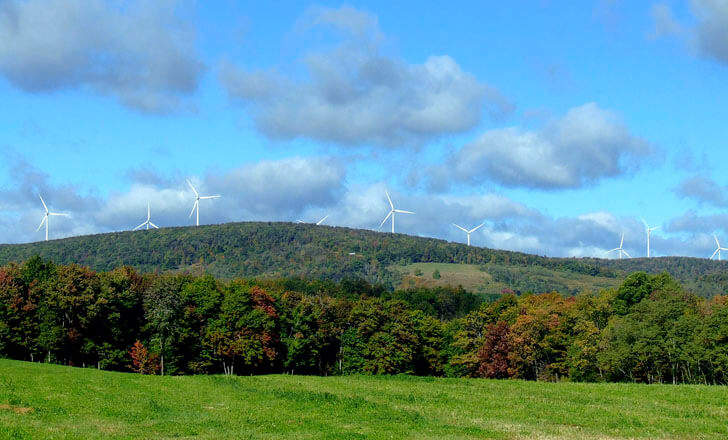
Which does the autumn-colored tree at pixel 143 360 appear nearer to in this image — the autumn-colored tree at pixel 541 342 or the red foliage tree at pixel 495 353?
the red foliage tree at pixel 495 353

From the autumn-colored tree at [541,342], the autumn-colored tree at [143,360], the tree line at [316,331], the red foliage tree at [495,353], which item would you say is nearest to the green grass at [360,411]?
the tree line at [316,331]

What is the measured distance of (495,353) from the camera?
96.0 metres

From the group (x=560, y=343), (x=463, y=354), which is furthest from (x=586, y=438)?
(x=463, y=354)

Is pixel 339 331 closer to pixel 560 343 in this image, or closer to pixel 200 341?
pixel 200 341

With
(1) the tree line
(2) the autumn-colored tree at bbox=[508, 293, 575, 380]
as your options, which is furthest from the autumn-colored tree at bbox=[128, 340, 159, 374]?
(2) the autumn-colored tree at bbox=[508, 293, 575, 380]

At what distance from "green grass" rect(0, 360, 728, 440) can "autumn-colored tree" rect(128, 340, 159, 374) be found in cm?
4072

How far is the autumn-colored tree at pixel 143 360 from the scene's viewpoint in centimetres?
9038

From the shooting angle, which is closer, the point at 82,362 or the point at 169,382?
the point at 169,382

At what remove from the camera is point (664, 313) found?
7719 centimetres

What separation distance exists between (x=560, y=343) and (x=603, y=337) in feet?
33.1

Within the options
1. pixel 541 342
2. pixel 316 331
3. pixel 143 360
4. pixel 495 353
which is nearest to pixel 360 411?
pixel 143 360

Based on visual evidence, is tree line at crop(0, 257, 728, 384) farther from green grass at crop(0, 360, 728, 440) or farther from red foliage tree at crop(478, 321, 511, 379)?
green grass at crop(0, 360, 728, 440)

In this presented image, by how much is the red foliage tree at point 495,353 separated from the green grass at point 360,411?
44885 mm

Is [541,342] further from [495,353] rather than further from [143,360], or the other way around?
[143,360]
